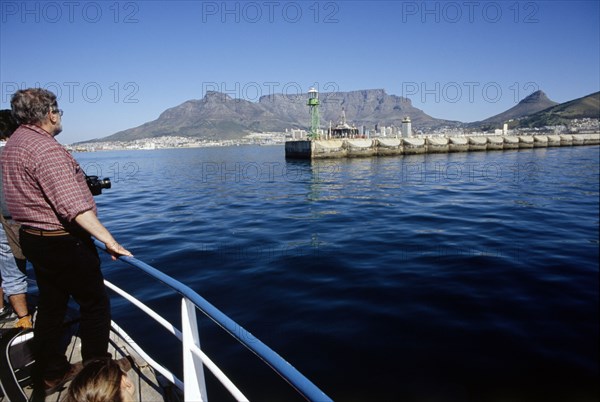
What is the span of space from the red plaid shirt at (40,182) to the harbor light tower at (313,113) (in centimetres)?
7828

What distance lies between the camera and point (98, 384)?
2.11 meters

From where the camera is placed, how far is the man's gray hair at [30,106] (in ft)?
9.77

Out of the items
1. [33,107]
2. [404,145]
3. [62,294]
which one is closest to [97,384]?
[62,294]

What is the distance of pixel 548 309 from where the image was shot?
432 centimetres

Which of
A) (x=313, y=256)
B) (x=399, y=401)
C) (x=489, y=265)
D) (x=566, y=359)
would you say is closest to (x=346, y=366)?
(x=399, y=401)

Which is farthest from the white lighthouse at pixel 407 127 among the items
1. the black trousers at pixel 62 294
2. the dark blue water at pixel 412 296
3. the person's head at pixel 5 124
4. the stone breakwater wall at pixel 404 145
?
the black trousers at pixel 62 294

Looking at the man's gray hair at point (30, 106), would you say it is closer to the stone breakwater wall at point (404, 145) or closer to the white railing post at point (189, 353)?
the white railing post at point (189, 353)

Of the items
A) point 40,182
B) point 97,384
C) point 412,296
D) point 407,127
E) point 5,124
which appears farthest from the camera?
point 407,127

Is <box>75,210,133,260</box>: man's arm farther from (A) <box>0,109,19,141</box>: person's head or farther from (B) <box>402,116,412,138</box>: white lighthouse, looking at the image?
(B) <box>402,116,412,138</box>: white lighthouse

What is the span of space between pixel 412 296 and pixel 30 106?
6413 mm

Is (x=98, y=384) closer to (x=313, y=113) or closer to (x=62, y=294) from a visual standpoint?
(x=62, y=294)

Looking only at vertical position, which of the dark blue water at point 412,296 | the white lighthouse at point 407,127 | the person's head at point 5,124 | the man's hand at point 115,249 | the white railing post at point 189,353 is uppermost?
the white lighthouse at point 407,127

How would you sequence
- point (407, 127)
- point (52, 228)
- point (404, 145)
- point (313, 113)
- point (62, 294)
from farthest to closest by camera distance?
1. point (407, 127)
2. point (313, 113)
3. point (404, 145)
4. point (62, 294)
5. point (52, 228)

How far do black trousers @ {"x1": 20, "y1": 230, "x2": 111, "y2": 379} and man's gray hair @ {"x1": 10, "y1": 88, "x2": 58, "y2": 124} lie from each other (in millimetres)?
1049
